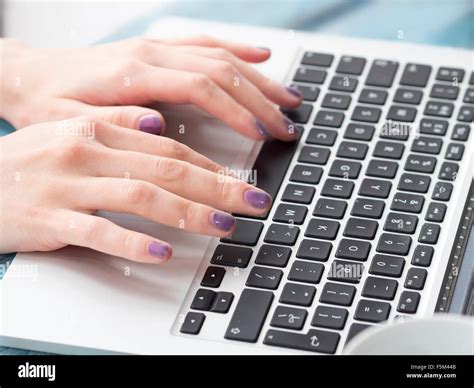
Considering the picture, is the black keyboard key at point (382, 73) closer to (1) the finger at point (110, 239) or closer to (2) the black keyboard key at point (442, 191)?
(2) the black keyboard key at point (442, 191)

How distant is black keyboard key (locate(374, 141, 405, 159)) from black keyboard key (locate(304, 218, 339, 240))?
104 millimetres

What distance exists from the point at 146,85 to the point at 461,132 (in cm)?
28

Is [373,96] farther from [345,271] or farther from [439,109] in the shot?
[345,271]

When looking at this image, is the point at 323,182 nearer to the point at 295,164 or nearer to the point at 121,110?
the point at 295,164

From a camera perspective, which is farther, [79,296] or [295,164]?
[295,164]

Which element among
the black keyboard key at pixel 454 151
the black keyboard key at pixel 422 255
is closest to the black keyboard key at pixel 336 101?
the black keyboard key at pixel 454 151

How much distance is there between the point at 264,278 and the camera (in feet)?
2.07

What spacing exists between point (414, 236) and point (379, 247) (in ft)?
0.11

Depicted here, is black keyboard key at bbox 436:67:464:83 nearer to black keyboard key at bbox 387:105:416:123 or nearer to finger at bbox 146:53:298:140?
black keyboard key at bbox 387:105:416:123

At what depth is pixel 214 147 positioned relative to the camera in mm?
787

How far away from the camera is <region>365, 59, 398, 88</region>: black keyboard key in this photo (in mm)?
851

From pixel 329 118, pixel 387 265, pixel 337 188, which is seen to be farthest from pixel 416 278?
pixel 329 118
